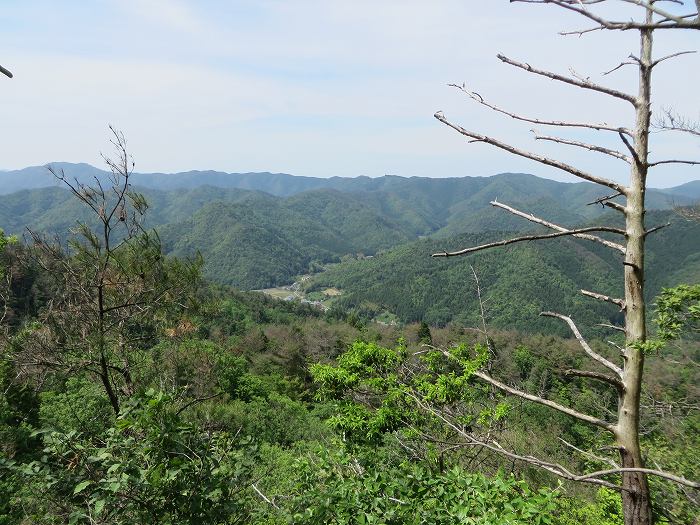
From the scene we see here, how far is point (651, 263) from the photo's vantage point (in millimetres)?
142375

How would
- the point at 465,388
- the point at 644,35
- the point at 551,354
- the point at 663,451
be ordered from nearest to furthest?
the point at 644,35
the point at 465,388
the point at 663,451
the point at 551,354

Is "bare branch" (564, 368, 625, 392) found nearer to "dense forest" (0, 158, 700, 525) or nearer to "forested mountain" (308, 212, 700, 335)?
"dense forest" (0, 158, 700, 525)

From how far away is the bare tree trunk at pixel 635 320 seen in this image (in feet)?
6.89

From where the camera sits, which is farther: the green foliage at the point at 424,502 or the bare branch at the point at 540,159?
the green foliage at the point at 424,502

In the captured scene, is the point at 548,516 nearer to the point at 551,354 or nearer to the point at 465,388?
the point at 465,388

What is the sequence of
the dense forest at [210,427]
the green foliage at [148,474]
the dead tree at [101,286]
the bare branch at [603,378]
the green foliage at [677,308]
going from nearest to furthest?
the bare branch at [603,378] → the green foliage at [148,474] → the dense forest at [210,427] → the green foliage at [677,308] → the dead tree at [101,286]

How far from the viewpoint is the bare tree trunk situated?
2.10 meters

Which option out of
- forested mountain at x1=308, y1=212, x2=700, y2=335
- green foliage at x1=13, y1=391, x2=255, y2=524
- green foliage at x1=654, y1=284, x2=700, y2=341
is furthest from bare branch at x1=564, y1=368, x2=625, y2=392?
forested mountain at x1=308, y1=212, x2=700, y2=335

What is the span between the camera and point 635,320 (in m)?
2.21

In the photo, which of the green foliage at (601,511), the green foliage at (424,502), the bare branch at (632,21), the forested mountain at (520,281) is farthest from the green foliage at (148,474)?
the forested mountain at (520,281)

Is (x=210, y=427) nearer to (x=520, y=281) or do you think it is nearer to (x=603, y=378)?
(x=603, y=378)

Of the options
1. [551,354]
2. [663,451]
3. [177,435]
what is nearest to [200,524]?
[177,435]

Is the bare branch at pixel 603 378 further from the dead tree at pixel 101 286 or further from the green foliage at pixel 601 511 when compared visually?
the green foliage at pixel 601 511

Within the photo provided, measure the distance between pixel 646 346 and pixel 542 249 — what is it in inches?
6525
